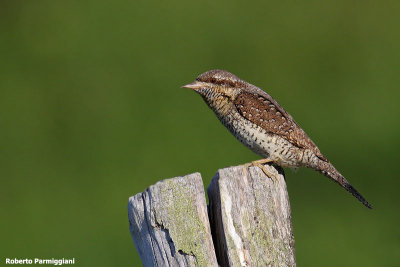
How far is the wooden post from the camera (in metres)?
2.71

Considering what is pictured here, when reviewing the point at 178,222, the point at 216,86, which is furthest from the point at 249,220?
the point at 216,86

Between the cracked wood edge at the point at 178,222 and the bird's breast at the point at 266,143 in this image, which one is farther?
the bird's breast at the point at 266,143

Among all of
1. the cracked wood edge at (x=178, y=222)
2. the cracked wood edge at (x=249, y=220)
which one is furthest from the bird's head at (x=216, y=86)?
the cracked wood edge at (x=178, y=222)

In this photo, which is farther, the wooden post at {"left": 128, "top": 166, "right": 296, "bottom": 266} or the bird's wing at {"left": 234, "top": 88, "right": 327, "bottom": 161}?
the bird's wing at {"left": 234, "top": 88, "right": 327, "bottom": 161}

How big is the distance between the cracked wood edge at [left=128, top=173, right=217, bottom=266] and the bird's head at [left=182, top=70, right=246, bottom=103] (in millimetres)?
1478

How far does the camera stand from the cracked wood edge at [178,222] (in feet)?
8.86

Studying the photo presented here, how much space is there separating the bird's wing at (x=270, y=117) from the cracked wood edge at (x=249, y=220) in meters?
1.07

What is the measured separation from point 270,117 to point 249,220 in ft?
4.37

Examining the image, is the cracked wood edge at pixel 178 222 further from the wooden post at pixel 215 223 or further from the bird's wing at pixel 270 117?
the bird's wing at pixel 270 117

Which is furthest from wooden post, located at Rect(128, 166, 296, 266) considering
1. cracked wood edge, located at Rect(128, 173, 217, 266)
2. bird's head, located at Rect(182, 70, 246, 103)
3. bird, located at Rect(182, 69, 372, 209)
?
bird's head, located at Rect(182, 70, 246, 103)

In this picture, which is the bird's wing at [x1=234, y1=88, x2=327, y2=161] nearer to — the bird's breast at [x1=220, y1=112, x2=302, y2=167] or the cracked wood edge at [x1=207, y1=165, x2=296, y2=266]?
the bird's breast at [x1=220, y1=112, x2=302, y2=167]

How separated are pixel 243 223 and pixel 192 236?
0.22 meters

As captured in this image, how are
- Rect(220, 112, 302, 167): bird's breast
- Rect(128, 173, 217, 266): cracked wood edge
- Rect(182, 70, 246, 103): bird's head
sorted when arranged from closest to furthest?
Rect(128, 173, 217, 266): cracked wood edge, Rect(220, 112, 302, 167): bird's breast, Rect(182, 70, 246, 103): bird's head

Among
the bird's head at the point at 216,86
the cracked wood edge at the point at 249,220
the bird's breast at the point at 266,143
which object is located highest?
the bird's head at the point at 216,86
